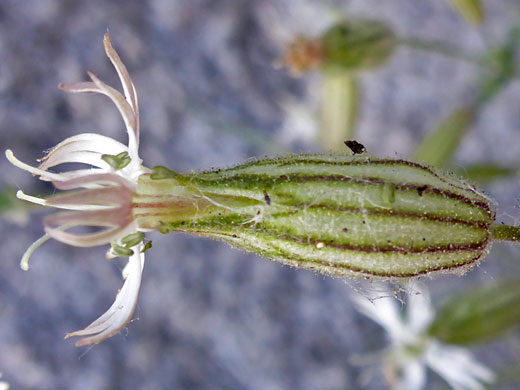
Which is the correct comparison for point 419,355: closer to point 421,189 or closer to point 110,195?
point 421,189

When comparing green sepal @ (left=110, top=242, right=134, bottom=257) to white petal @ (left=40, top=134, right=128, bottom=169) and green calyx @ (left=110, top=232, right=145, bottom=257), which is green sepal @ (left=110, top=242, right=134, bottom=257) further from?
white petal @ (left=40, top=134, right=128, bottom=169)

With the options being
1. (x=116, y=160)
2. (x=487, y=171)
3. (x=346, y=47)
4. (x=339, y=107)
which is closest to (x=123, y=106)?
(x=116, y=160)

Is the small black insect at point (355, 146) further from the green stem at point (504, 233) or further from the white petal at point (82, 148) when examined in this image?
the white petal at point (82, 148)

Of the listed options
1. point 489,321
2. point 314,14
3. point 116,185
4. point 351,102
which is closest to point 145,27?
point 314,14

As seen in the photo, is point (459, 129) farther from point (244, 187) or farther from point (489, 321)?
point (244, 187)

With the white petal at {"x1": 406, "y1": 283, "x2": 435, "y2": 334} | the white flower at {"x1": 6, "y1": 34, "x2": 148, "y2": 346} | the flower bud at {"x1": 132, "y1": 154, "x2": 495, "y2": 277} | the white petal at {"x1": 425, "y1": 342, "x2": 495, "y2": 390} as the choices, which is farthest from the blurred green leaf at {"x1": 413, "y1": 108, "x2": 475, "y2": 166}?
the white flower at {"x1": 6, "y1": 34, "x2": 148, "y2": 346}

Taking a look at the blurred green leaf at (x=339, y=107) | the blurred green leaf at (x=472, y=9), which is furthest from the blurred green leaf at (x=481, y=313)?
the blurred green leaf at (x=472, y=9)

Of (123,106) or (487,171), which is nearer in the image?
(123,106)
